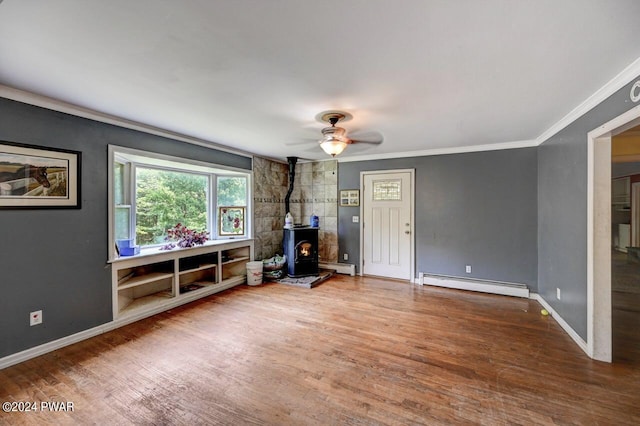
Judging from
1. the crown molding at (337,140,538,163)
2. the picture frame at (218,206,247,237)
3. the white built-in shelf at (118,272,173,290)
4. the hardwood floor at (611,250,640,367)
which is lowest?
the hardwood floor at (611,250,640,367)

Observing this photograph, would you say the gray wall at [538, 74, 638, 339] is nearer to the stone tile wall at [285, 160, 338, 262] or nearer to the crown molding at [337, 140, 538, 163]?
the crown molding at [337, 140, 538, 163]

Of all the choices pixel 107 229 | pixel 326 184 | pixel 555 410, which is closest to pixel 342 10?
pixel 555 410

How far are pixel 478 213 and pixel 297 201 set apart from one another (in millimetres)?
3439

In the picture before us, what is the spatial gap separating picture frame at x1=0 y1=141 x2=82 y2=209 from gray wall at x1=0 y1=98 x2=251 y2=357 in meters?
0.06

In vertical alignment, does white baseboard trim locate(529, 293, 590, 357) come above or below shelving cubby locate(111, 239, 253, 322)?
below

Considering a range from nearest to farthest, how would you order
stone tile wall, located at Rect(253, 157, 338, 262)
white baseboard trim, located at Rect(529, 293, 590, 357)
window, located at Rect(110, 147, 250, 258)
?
1. white baseboard trim, located at Rect(529, 293, 590, 357)
2. window, located at Rect(110, 147, 250, 258)
3. stone tile wall, located at Rect(253, 157, 338, 262)

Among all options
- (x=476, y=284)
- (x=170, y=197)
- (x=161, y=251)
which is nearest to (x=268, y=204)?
(x=170, y=197)

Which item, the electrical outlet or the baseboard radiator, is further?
the baseboard radiator

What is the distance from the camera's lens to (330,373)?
83.4 inches

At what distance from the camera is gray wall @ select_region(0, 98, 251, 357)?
7.34 ft

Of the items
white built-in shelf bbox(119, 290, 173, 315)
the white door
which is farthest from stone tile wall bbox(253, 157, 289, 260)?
the white door

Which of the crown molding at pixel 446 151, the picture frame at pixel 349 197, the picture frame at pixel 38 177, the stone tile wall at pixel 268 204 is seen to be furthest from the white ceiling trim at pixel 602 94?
the picture frame at pixel 38 177

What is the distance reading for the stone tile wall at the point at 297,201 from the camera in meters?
5.05

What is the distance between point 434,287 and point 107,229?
185 inches
